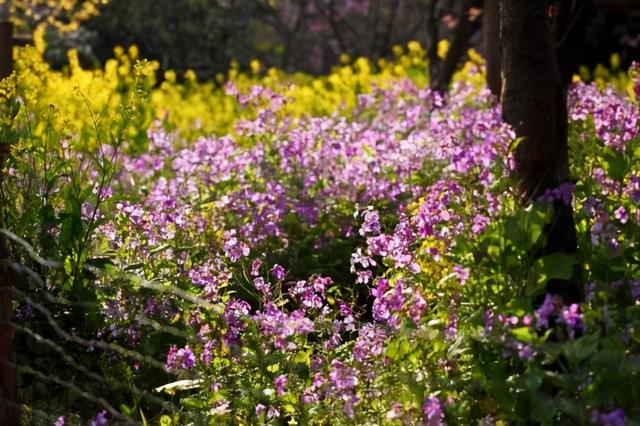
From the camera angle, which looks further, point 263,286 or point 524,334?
point 263,286

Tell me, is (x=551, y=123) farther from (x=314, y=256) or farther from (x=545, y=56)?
(x=314, y=256)

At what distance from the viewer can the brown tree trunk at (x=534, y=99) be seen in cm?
441

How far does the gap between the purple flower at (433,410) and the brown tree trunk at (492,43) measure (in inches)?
182

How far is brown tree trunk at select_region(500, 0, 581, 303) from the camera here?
441 centimetres

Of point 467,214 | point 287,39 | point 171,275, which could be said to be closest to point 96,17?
point 287,39

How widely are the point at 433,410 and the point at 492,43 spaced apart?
4887 millimetres

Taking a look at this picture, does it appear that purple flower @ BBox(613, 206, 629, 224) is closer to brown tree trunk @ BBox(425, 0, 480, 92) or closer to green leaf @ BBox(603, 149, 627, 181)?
green leaf @ BBox(603, 149, 627, 181)

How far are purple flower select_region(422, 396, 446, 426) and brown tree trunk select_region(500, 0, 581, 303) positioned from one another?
1098mm

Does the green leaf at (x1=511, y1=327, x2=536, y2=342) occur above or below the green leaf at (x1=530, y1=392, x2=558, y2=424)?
above

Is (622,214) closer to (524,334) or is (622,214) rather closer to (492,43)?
(524,334)

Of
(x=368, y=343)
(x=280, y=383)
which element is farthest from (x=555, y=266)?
(x=280, y=383)

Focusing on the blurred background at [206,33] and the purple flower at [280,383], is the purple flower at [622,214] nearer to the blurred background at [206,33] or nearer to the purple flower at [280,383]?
the purple flower at [280,383]

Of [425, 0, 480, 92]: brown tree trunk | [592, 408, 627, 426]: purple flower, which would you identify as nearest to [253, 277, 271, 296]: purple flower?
[592, 408, 627, 426]: purple flower

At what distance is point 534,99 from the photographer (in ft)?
14.6
